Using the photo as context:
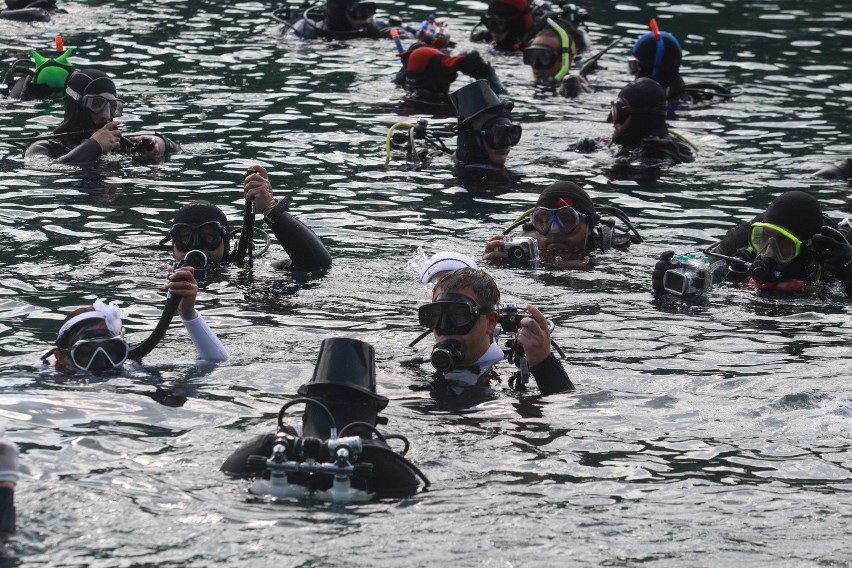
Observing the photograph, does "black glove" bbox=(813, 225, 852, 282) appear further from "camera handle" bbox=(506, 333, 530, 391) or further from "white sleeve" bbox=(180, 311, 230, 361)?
"white sleeve" bbox=(180, 311, 230, 361)

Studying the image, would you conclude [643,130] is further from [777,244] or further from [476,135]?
[777,244]

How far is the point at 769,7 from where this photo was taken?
23453 mm

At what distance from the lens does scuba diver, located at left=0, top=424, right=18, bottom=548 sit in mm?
5500

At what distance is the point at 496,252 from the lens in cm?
1070

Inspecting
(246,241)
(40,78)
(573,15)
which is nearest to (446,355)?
(246,241)

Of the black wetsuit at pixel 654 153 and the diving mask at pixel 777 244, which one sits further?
the black wetsuit at pixel 654 153

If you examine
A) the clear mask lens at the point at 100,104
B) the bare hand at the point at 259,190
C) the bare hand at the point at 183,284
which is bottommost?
the bare hand at the point at 183,284

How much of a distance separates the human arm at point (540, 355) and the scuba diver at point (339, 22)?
13.5 meters

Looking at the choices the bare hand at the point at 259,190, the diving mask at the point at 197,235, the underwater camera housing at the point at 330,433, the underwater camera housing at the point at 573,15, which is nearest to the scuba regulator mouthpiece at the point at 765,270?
the bare hand at the point at 259,190

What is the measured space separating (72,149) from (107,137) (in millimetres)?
621

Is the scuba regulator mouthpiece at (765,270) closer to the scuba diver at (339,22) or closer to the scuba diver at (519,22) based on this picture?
the scuba diver at (519,22)

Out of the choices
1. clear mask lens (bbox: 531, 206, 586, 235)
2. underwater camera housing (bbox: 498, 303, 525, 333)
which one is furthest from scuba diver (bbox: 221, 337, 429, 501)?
clear mask lens (bbox: 531, 206, 586, 235)

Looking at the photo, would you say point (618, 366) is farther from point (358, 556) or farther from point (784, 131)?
point (784, 131)

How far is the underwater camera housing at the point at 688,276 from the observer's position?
31.9 feet
